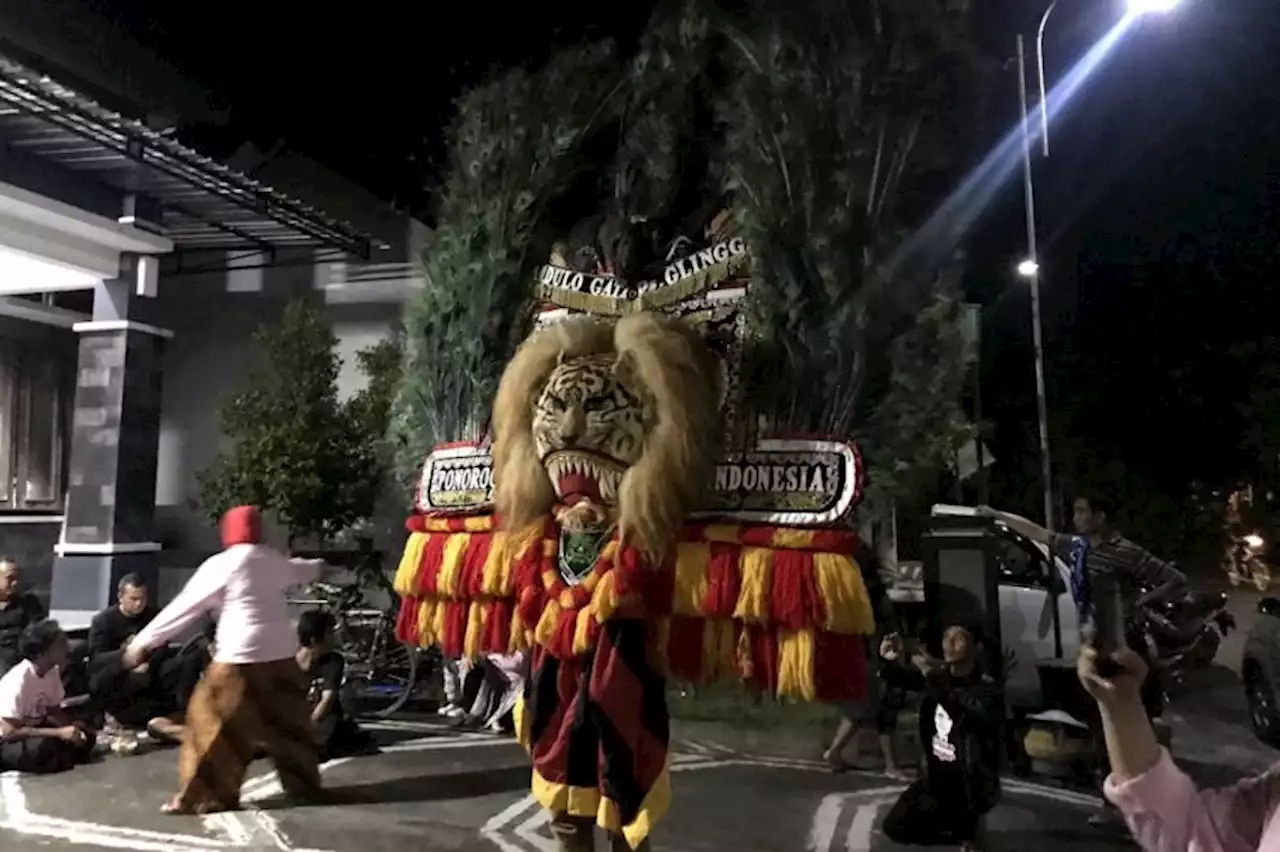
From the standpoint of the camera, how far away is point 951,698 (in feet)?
6.82

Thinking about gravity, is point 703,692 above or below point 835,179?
below

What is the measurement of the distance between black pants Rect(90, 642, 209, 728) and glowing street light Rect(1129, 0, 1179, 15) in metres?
3.39

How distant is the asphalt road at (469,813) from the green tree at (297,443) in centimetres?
138

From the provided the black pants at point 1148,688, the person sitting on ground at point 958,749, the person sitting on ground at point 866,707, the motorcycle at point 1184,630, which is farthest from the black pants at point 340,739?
the motorcycle at point 1184,630

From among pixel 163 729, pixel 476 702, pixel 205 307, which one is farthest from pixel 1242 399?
pixel 205 307

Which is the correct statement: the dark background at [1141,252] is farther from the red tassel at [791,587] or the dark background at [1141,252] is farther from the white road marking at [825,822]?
the white road marking at [825,822]

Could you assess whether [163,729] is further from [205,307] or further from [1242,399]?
[1242,399]

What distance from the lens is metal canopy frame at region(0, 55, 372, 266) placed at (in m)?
3.57

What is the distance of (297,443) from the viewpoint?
4316 mm

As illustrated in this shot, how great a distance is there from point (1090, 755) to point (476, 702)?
7.33 ft

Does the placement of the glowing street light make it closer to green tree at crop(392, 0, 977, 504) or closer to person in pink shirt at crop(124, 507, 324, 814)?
green tree at crop(392, 0, 977, 504)

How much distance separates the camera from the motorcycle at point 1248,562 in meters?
1.69

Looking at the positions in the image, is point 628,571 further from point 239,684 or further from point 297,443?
point 297,443

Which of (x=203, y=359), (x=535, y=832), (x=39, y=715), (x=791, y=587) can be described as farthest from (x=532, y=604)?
(x=203, y=359)
